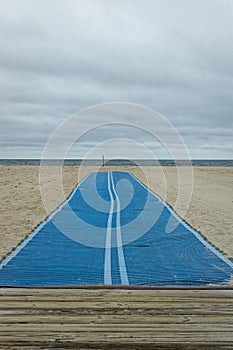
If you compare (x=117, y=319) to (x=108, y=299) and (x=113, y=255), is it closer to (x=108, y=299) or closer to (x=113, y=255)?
(x=108, y=299)

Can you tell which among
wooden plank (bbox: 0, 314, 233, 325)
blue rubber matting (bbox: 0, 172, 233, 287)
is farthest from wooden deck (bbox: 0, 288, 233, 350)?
blue rubber matting (bbox: 0, 172, 233, 287)

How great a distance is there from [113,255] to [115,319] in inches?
169

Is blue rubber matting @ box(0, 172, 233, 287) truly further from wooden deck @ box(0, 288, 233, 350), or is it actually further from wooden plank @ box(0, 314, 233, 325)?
wooden plank @ box(0, 314, 233, 325)

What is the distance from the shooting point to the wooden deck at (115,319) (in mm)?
4426

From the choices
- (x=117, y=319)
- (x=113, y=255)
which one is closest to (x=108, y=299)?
(x=117, y=319)

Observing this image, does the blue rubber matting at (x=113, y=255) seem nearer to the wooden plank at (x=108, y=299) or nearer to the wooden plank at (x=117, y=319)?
the wooden plank at (x=108, y=299)

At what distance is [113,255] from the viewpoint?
30.2 ft

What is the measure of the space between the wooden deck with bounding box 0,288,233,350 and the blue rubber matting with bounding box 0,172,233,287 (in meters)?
1.62

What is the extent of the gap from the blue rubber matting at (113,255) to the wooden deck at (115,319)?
5.31ft

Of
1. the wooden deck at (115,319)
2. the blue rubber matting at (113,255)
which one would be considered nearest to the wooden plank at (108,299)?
the wooden deck at (115,319)

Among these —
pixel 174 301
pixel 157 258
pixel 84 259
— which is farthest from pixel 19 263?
pixel 174 301

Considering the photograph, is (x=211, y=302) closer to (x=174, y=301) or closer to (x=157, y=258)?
(x=174, y=301)

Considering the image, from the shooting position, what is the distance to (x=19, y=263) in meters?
8.38

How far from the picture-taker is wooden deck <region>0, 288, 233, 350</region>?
4.43 meters
